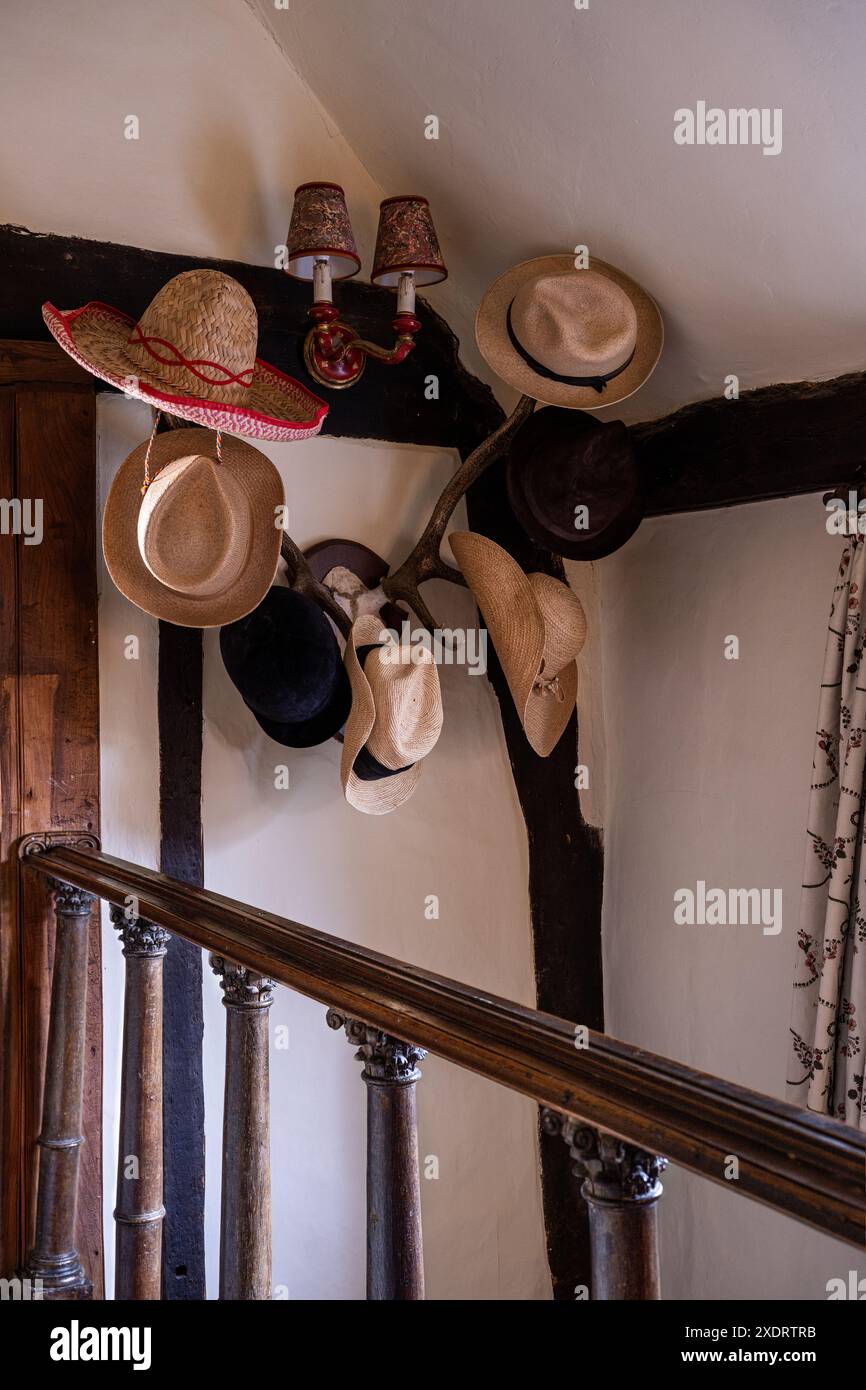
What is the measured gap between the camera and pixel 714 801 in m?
2.83

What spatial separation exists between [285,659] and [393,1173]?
1.30 metres

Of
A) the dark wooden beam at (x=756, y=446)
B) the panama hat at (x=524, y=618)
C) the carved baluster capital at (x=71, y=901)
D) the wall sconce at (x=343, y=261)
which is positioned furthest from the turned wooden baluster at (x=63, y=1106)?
the dark wooden beam at (x=756, y=446)

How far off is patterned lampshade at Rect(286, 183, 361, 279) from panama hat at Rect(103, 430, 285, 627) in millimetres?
423

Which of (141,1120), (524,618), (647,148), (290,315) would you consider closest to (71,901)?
(141,1120)

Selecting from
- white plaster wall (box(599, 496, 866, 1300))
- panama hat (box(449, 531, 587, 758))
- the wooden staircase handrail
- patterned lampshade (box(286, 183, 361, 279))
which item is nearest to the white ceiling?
patterned lampshade (box(286, 183, 361, 279))

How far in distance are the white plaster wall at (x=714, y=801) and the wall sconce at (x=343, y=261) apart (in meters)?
0.83

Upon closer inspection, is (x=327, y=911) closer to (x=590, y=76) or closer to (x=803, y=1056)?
(x=803, y=1056)

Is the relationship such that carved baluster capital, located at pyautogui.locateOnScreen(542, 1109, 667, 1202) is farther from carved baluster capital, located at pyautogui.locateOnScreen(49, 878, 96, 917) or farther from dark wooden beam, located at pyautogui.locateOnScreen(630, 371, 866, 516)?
dark wooden beam, located at pyautogui.locateOnScreen(630, 371, 866, 516)

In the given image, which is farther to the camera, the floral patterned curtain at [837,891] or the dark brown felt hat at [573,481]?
the dark brown felt hat at [573,481]

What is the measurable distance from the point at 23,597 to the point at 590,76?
1.43 m

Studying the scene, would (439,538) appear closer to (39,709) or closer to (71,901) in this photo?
(39,709)

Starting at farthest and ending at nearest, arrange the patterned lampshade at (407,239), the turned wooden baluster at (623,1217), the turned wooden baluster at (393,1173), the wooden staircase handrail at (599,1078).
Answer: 1. the patterned lampshade at (407,239)
2. the turned wooden baluster at (393,1173)
3. the turned wooden baluster at (623,1217)
4. the wooden staircase handrail at (599,1078)

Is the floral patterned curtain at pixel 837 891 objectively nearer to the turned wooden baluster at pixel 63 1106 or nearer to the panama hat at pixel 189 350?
the panama hat at pixel 189 350

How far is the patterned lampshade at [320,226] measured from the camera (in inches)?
96.7
